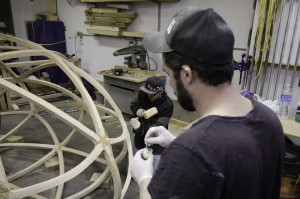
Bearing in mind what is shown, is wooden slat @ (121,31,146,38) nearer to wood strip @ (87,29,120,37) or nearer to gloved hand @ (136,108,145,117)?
wood strip @ (87,29,120,37)

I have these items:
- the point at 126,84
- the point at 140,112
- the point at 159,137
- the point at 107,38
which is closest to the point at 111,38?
the point at 107,38

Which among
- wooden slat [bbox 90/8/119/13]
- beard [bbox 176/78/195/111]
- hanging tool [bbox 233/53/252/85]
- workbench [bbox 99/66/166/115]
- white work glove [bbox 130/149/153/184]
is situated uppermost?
wooden slat [bbox 90/8/119/13]

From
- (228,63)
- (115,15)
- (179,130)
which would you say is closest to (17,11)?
(115,15)

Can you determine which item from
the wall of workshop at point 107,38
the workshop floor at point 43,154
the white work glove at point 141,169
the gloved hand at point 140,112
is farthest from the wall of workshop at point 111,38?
the white work glove at point 141,169

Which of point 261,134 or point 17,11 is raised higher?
point 17,11

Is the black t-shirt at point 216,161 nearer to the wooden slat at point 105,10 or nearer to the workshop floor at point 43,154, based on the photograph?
the workshop floor at point 43,154

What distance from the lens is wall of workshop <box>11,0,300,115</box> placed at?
3.73 m

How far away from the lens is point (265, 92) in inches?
137

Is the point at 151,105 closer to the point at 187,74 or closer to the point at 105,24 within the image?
the point at 187,74

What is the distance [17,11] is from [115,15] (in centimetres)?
391

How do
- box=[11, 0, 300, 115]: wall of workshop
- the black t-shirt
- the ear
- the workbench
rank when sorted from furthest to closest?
1. the workbench
2. box=[11, 0, 300, 115]: wall of workshop
3. the ear
4. the black t-shirt

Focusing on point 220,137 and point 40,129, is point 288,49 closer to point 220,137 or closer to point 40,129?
point 220,137

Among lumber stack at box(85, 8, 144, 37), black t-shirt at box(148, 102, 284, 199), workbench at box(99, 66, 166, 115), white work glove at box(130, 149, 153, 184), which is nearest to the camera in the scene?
black t-shirt at box(148, 102, 284, 199)

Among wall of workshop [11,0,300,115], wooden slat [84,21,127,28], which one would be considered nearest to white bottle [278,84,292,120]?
wall of workshop [11,0,300,115]
